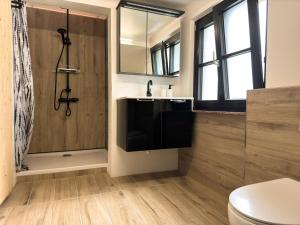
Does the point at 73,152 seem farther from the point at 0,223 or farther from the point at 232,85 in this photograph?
the point at 232,85

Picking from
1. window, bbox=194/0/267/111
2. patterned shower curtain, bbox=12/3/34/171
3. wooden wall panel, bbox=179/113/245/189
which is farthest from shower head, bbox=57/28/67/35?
wooden wall panel, bbox=179/113/245/189

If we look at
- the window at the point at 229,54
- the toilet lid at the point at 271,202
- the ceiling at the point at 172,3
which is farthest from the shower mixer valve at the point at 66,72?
the toilet lid at the point at 271,202

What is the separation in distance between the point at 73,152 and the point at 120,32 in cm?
204

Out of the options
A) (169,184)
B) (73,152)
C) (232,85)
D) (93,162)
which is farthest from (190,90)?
(73,152)

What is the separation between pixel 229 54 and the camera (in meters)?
2.18

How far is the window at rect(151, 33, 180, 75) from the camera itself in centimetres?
266

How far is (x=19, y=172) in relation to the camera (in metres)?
2.33

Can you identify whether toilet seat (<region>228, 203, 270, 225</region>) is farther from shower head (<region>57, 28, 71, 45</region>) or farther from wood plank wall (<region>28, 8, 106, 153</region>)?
shower head (<region>57, 28, 71, 45</region>)

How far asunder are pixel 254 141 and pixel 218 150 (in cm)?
57

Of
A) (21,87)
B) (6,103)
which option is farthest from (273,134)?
(21,87)

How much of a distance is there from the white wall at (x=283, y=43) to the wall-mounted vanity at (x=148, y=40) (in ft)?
4.17

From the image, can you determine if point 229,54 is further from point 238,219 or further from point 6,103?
point 6,103

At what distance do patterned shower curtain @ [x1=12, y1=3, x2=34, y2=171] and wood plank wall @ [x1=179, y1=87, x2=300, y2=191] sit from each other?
2.07 m

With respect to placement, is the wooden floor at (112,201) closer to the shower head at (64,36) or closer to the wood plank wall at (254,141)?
the wood plank wall at (254,141)
